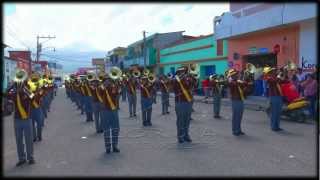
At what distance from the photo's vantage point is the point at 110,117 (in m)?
10.6

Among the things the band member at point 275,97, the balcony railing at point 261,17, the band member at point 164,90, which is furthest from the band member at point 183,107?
the balcony railing at point 261,17

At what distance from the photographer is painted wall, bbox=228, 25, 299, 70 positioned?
22594 mm

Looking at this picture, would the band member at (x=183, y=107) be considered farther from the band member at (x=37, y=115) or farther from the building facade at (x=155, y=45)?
the building facade at (x=155, y=45)

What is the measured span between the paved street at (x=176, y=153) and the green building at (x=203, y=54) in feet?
60.9

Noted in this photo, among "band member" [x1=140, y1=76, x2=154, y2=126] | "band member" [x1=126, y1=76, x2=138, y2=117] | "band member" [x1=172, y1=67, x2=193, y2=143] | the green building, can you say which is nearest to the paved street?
"band member" [x1=172, y1=67, x2=193, y2=143]

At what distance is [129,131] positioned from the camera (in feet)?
46.8

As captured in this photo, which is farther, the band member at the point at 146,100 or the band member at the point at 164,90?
the band member at the point at 164,90

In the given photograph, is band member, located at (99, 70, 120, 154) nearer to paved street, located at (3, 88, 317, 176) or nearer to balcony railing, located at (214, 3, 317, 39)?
paved street, located at (3, 88, 317, 176)

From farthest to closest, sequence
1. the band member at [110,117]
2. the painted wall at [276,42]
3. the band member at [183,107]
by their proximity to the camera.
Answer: the painted wall at [276,42]
the band member at [183,107]
the band member at [110,117]

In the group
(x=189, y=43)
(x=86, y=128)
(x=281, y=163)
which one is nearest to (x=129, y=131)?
(x=86, y=128)

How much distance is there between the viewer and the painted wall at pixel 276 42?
2259 cm

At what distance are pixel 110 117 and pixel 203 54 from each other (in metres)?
26.7

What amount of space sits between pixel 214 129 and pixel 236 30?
14056 mm

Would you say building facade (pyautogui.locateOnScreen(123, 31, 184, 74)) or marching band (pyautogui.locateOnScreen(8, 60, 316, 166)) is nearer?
marching band (pyautogui.locateOnScreen(8, 60, 316, 166))
